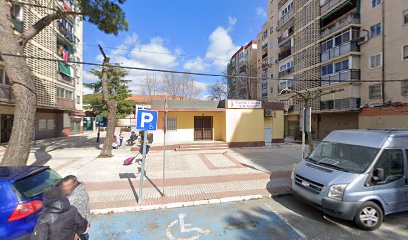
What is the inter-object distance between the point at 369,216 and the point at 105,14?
38.0 ft

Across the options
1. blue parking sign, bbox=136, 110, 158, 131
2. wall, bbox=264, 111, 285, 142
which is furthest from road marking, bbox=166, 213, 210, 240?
wall, bbox=264, 111, 285, 142

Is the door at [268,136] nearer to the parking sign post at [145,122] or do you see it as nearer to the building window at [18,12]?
the parking sign post at [145,122]

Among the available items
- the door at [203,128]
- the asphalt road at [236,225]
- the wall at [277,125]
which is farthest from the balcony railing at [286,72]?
the asphalt road at [236,225]

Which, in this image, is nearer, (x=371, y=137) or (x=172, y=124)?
(x=371, y=137)

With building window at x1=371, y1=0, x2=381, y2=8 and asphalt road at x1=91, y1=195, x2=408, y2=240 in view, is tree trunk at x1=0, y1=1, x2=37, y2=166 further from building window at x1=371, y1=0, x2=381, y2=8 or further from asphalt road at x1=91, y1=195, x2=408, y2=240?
building window at x1=371, y1=0, x2=381, y2=8

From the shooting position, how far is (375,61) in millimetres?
18797

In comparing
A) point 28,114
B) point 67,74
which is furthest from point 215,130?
point 67,74

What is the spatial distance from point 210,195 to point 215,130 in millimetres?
11711

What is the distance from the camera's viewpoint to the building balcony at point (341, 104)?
2009cm

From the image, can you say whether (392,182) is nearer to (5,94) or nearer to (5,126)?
(5,94)

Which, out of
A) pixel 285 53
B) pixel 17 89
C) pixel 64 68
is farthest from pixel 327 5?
pixel 64 68

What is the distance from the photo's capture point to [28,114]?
21.3 feet

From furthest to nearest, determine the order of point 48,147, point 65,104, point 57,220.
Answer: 1. point 65,104
2. point 48,147
3. point 57,220

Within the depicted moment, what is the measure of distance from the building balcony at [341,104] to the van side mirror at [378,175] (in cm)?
1896
